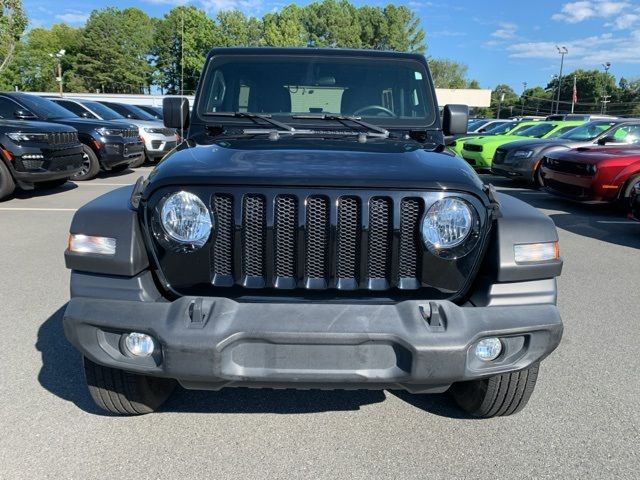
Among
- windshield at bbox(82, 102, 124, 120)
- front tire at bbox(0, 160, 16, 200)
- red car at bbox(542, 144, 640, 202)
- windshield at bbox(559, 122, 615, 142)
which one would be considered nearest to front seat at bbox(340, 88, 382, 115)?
red car at bbox(542, 144, 640, 202)

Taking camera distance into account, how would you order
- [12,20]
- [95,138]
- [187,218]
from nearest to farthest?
[187,218] → [95,138] → [12,20]

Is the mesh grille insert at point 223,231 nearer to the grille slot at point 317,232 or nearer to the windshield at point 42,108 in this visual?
the grille slot at point 317,232

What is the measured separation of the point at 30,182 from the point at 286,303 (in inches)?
332

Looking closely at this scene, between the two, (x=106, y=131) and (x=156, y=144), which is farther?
Result: (x=156, y=144)

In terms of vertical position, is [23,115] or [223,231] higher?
[23,115]

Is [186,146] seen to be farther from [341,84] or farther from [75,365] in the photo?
[75,365]

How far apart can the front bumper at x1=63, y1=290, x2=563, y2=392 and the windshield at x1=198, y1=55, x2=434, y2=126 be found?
1.72 metres

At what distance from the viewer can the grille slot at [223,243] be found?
7.84 ft

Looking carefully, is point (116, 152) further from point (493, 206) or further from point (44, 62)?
point (44, 62)

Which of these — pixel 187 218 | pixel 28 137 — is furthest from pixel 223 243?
pixel 28 137

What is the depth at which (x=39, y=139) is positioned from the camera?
29.6 ft

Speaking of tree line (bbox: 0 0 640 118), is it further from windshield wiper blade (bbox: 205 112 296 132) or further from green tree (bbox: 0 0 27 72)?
windshield wiper blade (bbox: 205 112 296 132)

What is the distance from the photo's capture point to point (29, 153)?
888 cm

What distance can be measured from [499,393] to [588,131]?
11.4 m
